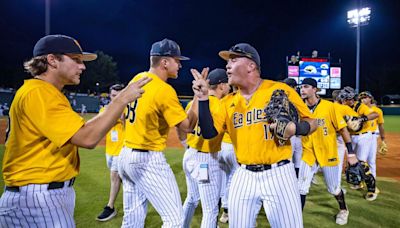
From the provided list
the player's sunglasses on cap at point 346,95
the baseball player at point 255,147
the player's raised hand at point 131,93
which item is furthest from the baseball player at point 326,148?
the player's raised hand at point 131,93

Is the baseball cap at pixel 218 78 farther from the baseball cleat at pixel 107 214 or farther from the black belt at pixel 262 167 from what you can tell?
the baseball cleat at pixel 107 214

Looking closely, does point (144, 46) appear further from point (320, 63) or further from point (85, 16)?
point (320, 63)

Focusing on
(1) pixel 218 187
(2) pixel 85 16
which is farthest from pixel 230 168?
(2) pixel 85 16

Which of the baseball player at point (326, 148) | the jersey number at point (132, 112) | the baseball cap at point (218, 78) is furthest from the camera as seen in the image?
the baseball player at point (326, 148)

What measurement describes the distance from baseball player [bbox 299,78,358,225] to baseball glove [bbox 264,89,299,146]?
2558 millimetres

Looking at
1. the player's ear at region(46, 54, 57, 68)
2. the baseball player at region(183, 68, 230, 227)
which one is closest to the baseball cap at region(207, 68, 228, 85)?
the baseball player at region(183, 68, 230, 227)

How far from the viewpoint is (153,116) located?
3.03 metres

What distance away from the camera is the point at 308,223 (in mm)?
4773

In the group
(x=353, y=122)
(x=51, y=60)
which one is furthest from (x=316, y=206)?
(x=51, y=60)

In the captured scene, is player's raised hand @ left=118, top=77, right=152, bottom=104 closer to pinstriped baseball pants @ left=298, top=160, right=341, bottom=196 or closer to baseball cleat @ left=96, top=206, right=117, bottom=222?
baseball cleat @ left=96, top=206, right=117, bottom=222

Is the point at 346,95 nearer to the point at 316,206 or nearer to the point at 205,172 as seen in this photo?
the point at 316,206

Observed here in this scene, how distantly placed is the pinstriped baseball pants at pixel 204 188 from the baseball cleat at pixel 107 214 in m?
1.60

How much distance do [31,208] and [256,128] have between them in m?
1.72

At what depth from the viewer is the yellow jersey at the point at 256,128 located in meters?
2.61
